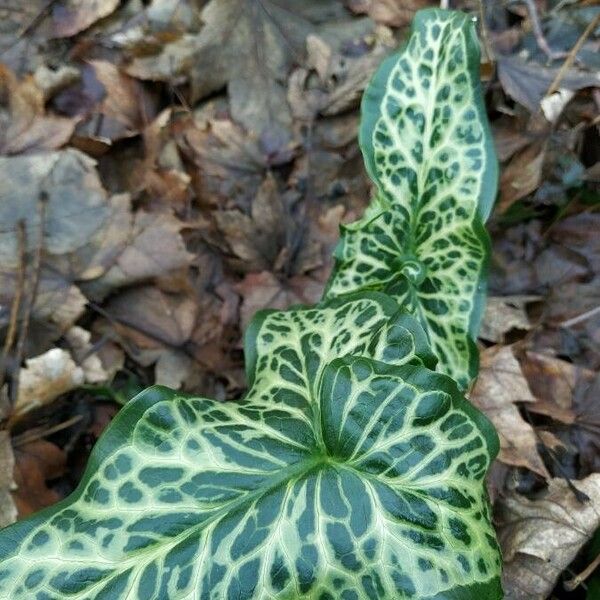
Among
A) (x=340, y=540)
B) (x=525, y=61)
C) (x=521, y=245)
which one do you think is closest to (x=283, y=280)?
(x=521, y=245)

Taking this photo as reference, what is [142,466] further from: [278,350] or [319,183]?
[319,183]

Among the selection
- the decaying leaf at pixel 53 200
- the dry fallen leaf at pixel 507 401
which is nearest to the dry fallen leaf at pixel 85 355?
the decaying leaf at pixel 53 200

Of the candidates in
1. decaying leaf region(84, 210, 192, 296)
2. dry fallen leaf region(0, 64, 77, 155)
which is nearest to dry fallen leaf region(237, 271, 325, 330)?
decaying leaf region(84, 210, 192, 296)

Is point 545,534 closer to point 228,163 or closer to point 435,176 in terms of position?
point 435,176

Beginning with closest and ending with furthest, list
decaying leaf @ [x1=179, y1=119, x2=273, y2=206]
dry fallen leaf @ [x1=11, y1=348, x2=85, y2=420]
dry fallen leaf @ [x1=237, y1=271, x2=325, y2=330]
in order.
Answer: dry fallen leaf @ [x1=11, y1=348, x2=85, y2=420], dry fallen leaf @ [x1=237, y1=271, x2=325, y2=330], decaying leaf @ [x1=179, y1=119, x2=273, y2=206]

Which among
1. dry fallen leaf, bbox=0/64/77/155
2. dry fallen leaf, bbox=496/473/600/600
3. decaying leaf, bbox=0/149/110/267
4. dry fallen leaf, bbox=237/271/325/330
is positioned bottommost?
dry fallen leaf, bbox=496/473/600/600

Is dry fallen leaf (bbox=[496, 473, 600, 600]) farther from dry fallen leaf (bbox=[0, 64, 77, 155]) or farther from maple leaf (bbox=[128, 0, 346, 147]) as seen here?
dry fallen leaf (bbox=[0, 64, 77, 155])

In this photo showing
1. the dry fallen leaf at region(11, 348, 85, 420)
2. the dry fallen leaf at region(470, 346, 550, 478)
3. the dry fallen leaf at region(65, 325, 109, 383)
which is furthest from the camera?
the dry fallen leaf at region(65, 325, 109, 383)

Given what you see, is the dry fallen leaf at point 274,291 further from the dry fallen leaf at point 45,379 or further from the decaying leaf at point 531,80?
the decaying leaf at point 531,80

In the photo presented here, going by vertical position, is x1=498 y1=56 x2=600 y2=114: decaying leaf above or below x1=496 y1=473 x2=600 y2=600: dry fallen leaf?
above
